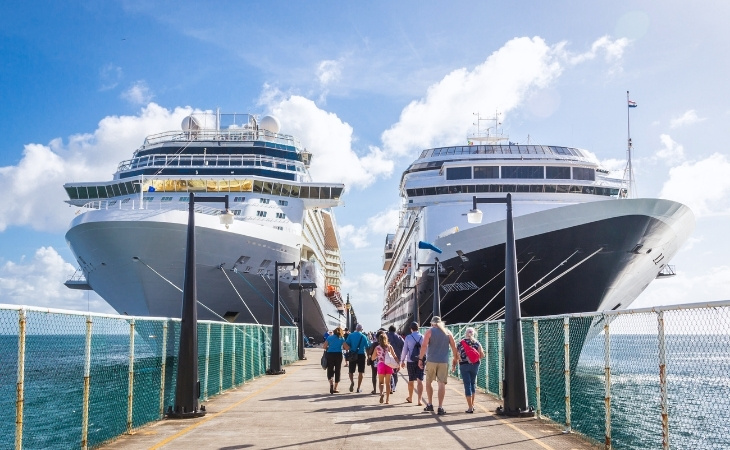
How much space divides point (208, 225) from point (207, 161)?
35.7ft

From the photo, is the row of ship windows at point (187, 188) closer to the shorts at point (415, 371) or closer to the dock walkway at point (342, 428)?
the dock walkway at point (342, 428)

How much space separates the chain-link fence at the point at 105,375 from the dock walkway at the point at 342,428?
64cm

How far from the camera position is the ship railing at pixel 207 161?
36.5 metres

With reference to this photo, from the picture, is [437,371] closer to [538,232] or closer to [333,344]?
[333,344]

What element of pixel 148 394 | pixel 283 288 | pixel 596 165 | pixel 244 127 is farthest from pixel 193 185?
pixel 148 394

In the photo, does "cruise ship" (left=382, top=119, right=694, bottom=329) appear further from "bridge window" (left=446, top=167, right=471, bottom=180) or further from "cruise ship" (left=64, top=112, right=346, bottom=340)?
"cruise ship" (left=64, top=112, right=346, bottom=340)

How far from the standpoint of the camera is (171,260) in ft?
87.1

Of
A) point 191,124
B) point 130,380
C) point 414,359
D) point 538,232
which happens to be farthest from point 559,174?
point 130,380

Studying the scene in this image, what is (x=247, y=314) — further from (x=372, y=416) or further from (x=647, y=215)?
(x=372, y=416)

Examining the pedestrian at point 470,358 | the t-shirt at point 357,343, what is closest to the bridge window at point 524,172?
the t-shirt at point 357,343

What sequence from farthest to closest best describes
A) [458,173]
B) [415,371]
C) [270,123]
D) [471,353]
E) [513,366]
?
[270,123]
[458,173]
[415,371]
[471,353]
[513,366]

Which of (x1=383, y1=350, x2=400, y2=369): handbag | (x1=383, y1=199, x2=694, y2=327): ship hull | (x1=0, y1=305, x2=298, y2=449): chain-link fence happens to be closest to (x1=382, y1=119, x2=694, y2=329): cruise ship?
(x1=383, y1=199, x2=694, y2=327): ship hull

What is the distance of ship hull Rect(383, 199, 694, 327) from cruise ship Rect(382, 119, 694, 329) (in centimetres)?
4

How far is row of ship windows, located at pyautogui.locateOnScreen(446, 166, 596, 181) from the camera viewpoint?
112ft
